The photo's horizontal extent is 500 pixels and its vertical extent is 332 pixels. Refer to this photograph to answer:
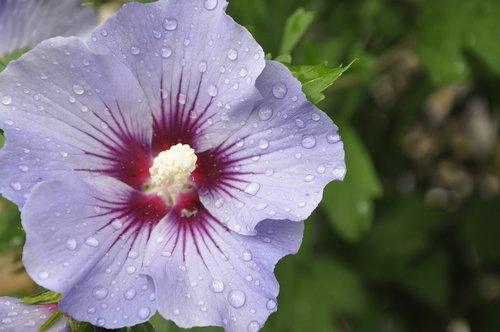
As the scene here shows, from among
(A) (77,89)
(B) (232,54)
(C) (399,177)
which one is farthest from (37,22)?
(C) (399,177)

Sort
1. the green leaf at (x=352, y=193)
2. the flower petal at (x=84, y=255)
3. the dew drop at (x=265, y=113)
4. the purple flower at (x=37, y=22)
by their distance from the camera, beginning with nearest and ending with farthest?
1. the flower petal at (x=84, y=255)
2. the dew drop at (x=265, y=113)
3. the purple flower at (x=37, y=22)
4. the green leaf at (x=352, y=193)

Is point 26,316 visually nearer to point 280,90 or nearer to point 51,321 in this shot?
point 51,321

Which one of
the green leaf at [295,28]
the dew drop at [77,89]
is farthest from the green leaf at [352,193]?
the dew drop at [77,89]

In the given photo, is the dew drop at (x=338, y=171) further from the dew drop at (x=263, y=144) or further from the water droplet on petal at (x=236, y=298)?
the water droplet on petal at (x=236, y=298)

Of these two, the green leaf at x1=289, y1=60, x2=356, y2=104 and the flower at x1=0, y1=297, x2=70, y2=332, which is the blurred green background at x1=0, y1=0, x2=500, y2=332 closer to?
the flower at x1=0, y1=297, x2=70, y2=332

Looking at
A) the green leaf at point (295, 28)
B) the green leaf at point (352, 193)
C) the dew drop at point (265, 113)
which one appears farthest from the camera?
the green leaf at point (352, 193)

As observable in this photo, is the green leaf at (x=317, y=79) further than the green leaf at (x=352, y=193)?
No

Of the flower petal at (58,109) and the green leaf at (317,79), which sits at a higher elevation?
the flower petal at (58,109)
